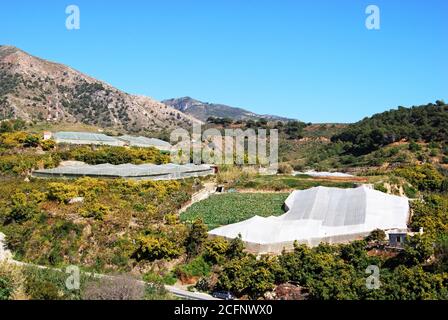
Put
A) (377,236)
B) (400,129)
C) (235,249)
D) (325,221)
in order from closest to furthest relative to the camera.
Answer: (235,249) < (377,236) < (325,221) < (400,129)

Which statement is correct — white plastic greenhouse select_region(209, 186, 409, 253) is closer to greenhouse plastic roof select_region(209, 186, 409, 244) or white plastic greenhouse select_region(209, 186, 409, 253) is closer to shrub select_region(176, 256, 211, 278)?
greenhouse plastic roof select_region(209, 186, 409, 244)

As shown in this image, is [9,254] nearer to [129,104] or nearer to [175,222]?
[175,222]

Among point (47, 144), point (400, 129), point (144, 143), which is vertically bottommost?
point (47, 144)

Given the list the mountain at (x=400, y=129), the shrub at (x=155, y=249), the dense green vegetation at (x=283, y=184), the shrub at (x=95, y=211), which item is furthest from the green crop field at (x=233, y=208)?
the mountain at (x=400, y=129)

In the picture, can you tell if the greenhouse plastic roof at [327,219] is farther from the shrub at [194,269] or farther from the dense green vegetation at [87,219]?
the dense green vegetation at [87,219]

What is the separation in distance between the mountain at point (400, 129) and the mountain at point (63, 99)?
4732cm

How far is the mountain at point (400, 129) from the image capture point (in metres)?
68.6

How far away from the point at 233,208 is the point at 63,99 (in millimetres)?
84487

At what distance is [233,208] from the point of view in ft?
132

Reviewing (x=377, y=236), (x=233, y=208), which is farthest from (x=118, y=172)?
(x=377, y=236)

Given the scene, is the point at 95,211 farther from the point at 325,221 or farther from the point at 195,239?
the point at 325,221

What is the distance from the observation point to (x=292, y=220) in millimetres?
35031

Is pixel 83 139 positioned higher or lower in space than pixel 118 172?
higher
